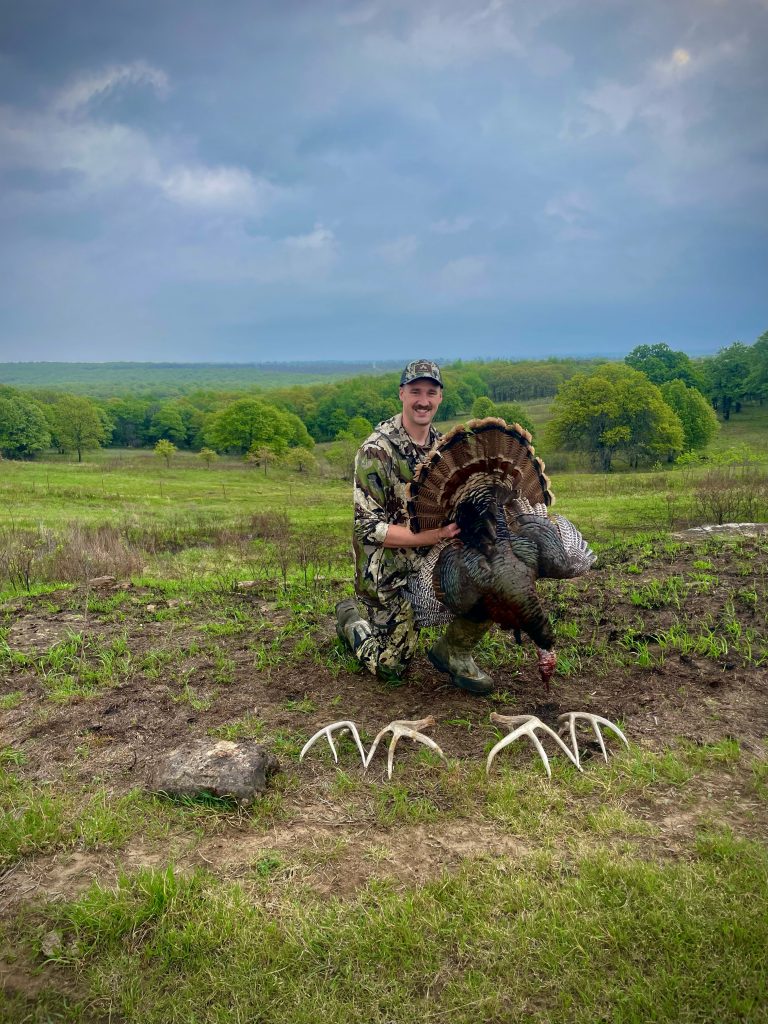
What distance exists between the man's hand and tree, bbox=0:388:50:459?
75.8 m

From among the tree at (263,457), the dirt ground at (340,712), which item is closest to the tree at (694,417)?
the tree at (263,457)

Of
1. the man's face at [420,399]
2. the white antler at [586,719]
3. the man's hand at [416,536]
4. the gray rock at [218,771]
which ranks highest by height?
the man's face at [420,399]

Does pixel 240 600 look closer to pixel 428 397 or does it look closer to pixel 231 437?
pixel 428 397

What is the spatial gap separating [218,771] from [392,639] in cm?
202

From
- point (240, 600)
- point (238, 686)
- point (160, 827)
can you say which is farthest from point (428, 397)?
point (240, 600)

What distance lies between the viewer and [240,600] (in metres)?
8.96

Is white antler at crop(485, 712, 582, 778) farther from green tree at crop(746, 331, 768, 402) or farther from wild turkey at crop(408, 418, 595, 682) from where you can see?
green tree at crop(746, 331, 768, 402)

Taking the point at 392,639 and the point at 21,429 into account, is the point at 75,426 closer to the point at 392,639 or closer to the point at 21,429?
→ the point at 21,429

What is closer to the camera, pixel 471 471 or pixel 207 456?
pixel 471 471

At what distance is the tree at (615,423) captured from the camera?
177 ft

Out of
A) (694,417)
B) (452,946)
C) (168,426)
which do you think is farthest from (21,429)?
(452,946)

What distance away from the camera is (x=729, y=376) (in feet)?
240

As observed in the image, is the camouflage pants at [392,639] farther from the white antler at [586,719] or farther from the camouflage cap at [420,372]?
the camouflage cap at [420,372]

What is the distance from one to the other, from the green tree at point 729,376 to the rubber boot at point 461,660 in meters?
76.5
